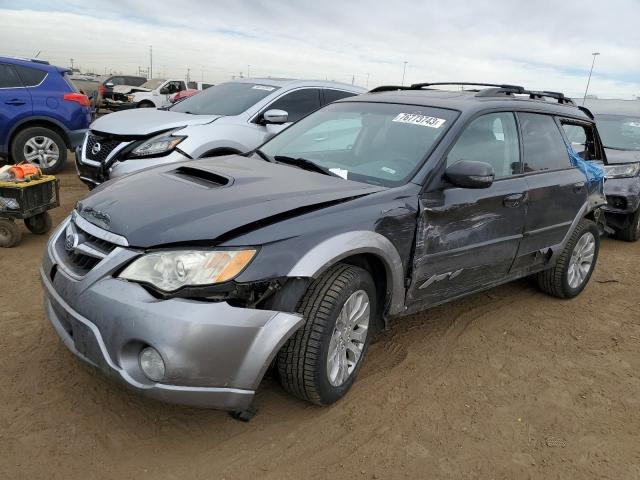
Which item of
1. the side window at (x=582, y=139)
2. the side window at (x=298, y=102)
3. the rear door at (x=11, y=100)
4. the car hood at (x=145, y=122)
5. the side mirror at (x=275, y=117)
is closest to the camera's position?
the side window at (x=582, y=139)

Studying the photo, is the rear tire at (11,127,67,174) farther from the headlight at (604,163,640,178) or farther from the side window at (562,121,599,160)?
the headlight at (604,163,640,178)

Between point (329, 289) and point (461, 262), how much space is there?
3.84 feet

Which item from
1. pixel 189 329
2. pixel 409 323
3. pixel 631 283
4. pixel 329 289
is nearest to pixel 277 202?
pixel 329 289

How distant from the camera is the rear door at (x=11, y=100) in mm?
7742

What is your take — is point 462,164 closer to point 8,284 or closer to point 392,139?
point 392,139

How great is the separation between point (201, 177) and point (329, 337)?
1225 millimetres

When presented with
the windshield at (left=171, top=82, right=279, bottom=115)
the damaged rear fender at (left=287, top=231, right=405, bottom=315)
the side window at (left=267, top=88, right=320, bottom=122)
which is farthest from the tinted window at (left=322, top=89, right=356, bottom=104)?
the damaged rear fender at (left=287, top=231, right=405, bottom=315)

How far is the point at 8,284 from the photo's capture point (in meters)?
4.21

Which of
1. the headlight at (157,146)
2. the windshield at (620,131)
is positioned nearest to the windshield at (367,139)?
the headlight at (157,146)

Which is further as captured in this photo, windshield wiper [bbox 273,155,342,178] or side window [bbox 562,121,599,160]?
side window [bbox 562,121,599,160]

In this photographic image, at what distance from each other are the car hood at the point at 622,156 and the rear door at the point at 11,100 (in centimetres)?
814

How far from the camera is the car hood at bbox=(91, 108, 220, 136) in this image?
227 inches

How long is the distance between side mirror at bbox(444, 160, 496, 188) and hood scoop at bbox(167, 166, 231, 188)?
1.29 m

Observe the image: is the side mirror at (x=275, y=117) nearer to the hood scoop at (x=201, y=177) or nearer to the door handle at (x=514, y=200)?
the hood scoop at (x=201, y=177)
